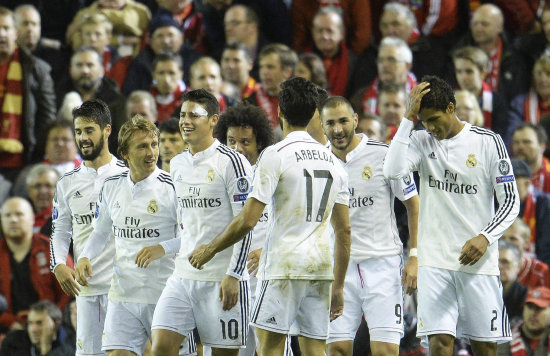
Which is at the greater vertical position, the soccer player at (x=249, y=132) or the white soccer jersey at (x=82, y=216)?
the soccer player at (x=249, y=132)

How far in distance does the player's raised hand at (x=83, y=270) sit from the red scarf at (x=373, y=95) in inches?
→ 197

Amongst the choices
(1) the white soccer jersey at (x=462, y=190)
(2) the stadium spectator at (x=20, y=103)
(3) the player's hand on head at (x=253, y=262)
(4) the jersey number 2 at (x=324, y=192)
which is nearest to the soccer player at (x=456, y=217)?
(1) the white soccer jersey at (x=462, y=190)

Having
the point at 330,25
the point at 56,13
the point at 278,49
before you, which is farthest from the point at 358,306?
the point at 56,13

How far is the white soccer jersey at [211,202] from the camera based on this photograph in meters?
8.38

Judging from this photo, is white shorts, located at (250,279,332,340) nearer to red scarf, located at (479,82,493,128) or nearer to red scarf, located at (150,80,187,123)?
red scarf, located at (150,80,187,123)

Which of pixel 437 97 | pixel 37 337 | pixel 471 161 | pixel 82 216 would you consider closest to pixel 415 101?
pixel 437 97

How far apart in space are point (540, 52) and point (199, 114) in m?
7.14

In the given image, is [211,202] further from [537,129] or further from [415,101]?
[537,129]

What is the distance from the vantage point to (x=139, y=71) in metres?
14.4

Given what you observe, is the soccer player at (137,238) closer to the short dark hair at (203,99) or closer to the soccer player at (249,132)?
the short dark hair at (203,99)

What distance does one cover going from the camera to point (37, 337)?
1110cm

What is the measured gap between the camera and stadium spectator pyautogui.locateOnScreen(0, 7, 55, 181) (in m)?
13.5

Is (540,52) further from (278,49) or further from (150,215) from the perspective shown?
(150,215)

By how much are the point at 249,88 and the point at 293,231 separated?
6351 mm
